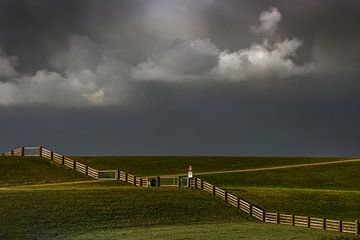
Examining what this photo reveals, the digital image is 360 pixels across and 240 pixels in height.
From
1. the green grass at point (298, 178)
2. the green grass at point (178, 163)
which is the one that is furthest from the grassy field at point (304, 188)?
the green grass at point (178, 163)

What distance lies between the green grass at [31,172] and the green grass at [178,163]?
8.44 metres

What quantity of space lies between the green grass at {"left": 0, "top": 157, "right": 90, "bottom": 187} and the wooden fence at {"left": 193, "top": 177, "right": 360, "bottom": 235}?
52.4 ft

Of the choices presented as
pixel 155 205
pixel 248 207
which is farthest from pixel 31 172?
pixel 248 207

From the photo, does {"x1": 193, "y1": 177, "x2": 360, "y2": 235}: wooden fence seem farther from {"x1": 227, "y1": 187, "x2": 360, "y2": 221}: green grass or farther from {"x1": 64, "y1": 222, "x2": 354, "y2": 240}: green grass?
{"x1": 227, "y1": 187, "x2": 360, "y2": 221}: green grass

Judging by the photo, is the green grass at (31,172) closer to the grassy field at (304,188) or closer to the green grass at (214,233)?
the grassy field at (304,188)

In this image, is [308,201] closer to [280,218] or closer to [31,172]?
[280,218]

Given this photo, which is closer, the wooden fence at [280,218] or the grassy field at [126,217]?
the grassy field at [126,217]

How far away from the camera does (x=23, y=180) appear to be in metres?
65.9

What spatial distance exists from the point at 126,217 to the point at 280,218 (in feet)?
43.1

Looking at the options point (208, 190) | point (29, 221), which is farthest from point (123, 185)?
point (29, 221)

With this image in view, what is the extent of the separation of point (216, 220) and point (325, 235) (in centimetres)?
984

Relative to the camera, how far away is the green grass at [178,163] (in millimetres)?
80438

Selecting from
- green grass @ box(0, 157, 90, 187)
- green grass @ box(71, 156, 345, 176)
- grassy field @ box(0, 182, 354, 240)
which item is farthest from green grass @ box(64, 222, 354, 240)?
green grass @ box(71, 156, 345, 176)

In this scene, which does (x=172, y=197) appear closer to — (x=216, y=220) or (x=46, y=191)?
(x=216, y=220)
